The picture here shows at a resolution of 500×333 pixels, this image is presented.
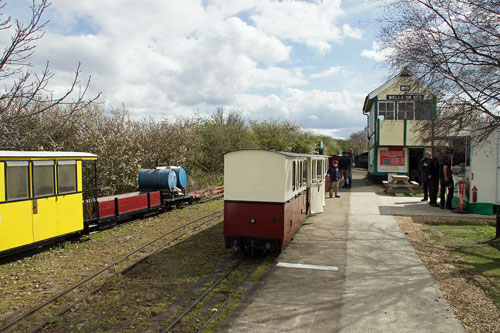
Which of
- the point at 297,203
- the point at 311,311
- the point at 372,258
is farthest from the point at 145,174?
the point at 311,311

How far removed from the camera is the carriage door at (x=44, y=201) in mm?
8461

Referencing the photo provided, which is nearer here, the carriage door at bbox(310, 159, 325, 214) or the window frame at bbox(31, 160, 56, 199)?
the window frame at bbox(31, 160, 56, 199)

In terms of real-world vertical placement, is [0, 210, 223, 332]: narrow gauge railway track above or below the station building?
below

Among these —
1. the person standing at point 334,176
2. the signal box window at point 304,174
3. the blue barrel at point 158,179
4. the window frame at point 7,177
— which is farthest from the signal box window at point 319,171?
the window frame at point 7,177

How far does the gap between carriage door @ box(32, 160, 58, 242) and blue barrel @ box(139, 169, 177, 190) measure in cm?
→ 662

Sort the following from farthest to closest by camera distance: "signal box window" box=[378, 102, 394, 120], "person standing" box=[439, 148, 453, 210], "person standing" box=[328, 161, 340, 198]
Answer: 1. "signal box window" box=[378, 102, 394, 120]
2. "person standing" box=[328, 161, 340, 198]
3. "person standing" box=[439, 148, 453, 210]

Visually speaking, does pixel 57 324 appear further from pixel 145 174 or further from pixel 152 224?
pixel 145 174

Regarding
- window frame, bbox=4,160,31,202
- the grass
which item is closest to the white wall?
the grass

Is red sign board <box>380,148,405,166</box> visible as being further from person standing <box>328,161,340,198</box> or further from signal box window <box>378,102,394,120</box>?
person standing <box>328,161,340,198</box>

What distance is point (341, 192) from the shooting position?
21141 millimetres

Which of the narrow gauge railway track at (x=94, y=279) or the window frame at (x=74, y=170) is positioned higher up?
the window frame at (x=74, y=170)

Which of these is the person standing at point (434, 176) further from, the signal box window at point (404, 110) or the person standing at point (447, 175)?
the signal box window at point (404, 110)

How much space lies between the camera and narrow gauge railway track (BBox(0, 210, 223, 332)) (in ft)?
17.4

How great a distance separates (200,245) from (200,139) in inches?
689
